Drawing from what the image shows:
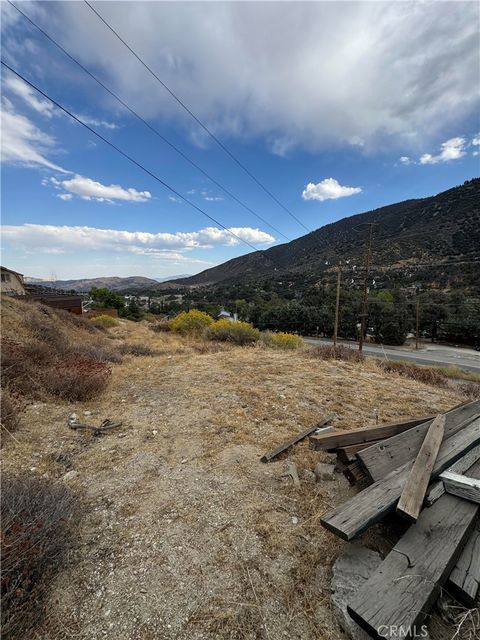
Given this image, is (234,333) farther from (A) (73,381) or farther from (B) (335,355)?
(A) (73,381)

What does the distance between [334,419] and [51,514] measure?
156 inches

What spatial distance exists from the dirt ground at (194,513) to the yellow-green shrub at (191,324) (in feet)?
33.6

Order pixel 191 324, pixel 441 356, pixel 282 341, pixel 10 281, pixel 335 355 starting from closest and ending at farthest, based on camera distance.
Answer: pixel 335 355 → pixel 282 341 → pixel 191 324 → pixel 441 356 → pixel 10 281

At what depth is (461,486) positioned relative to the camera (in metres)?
2.10

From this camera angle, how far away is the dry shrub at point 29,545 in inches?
64.7

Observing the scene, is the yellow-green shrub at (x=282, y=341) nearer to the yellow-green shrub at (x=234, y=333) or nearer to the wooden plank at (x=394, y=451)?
the yellow-green shrub at (x=234, y=333)

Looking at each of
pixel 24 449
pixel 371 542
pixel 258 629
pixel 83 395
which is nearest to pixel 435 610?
pixel 371 542

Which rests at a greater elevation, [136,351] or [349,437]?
[349,437]

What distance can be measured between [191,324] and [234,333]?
3.54 m

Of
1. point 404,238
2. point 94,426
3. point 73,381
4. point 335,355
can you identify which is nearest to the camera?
point 94,426

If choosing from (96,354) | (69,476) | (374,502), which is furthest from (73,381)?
(374,502)

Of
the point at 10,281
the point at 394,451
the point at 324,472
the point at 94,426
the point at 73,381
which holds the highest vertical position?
the point at 10,281

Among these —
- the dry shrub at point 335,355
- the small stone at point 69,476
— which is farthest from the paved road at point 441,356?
the small stone at point 69,476

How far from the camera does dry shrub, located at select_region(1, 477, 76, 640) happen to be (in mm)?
1644
